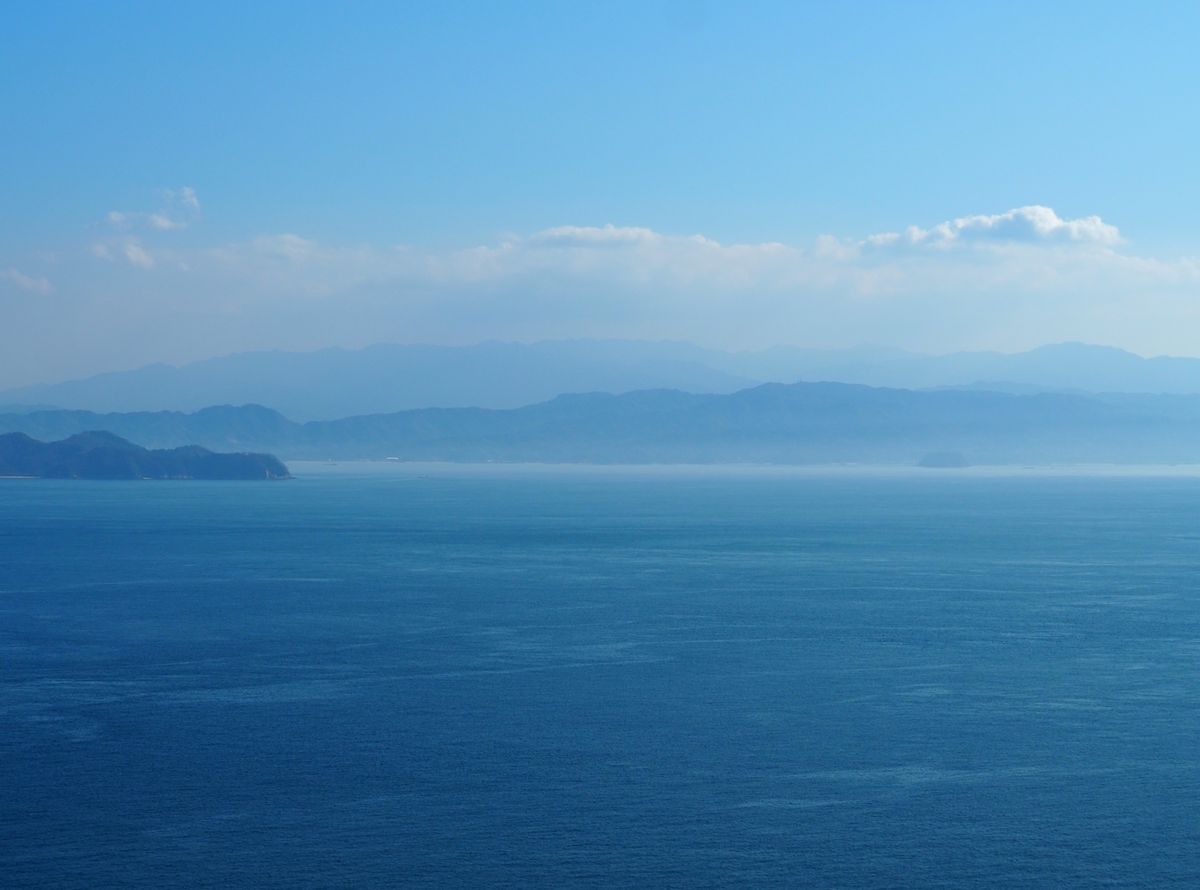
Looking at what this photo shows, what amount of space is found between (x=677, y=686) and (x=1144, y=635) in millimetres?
19580

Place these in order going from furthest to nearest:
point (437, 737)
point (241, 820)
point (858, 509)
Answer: point (858, 509)
point (437, 737)
point (241, 820)

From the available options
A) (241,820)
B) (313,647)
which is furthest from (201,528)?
(241,820)

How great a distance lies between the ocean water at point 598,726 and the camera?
26297 millimetres

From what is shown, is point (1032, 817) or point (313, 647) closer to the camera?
point (1032, 817)

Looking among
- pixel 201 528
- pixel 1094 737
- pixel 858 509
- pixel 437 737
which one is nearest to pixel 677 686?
pixel 437 737

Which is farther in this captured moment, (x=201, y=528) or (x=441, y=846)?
(x=201, y=528)

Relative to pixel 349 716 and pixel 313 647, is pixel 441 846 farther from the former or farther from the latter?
pixel 313 647

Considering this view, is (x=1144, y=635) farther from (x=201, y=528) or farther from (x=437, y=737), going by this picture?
(x=201, y=528)

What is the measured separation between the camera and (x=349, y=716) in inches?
1443

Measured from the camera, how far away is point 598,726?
35.7 meters

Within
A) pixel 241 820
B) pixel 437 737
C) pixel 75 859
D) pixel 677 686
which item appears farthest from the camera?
pixel 677 686

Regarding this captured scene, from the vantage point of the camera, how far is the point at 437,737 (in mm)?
34438

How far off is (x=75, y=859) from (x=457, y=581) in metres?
43.7

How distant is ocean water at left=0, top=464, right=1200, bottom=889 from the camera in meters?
26.3
